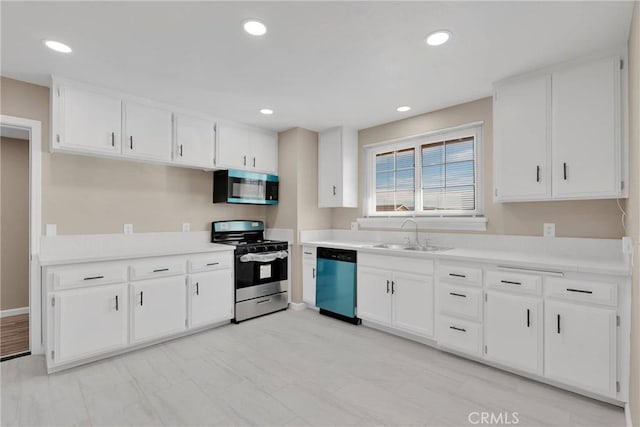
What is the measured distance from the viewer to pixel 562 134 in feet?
7.91

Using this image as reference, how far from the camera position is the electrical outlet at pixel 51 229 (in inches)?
112

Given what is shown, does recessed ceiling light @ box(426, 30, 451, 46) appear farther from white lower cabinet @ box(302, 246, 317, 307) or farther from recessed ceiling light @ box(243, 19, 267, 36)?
white lower cabinet @ box(302, 246, 317, 307)

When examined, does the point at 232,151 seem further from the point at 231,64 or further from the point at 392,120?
the point at 392,120

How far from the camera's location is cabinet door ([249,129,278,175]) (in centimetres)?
414

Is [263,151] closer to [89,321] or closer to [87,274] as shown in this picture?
[87,274]

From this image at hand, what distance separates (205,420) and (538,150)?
10.4 feet

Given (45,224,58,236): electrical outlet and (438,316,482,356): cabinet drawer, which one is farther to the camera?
(45,224,58,236): electrical outlet

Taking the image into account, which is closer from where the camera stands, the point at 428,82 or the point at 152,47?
the point at 152,47

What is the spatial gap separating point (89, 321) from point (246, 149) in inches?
98.4

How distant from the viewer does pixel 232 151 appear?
3910 mm

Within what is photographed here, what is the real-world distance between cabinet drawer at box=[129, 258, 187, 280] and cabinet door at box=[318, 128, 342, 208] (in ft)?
6.65

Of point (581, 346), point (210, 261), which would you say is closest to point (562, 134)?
point (581, 346)

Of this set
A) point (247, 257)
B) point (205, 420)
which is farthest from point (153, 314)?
point (205, 420)

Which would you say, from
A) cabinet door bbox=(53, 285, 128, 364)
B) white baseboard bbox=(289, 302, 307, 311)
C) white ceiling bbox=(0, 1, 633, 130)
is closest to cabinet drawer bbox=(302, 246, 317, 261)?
white baseboard bbox=(289, 302, 307, 311)
